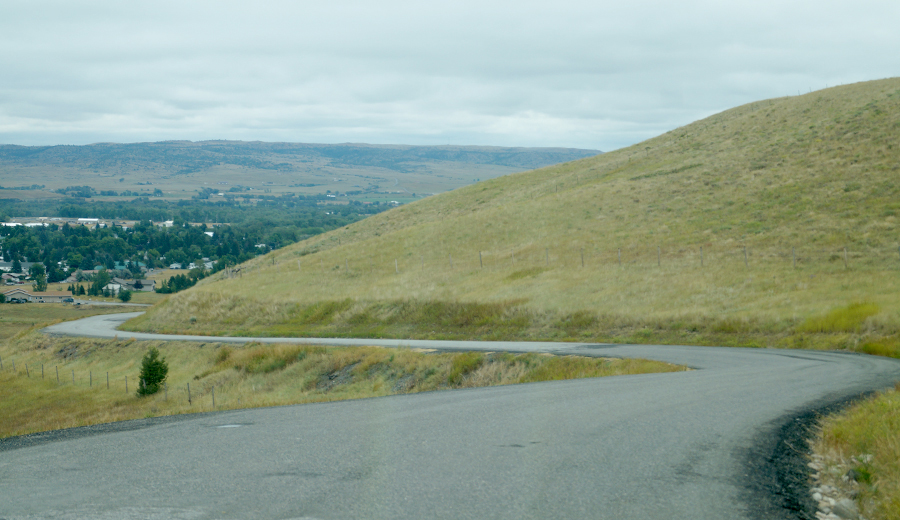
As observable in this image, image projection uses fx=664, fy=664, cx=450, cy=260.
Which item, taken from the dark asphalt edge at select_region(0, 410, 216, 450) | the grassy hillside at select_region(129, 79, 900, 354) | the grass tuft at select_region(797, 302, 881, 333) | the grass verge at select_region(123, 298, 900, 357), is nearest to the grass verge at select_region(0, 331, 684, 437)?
the dark asphalt edge at select_region(0, 410, 216, 450)

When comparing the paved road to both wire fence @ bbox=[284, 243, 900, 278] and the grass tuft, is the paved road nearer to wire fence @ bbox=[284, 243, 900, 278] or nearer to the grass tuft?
the grass tuft

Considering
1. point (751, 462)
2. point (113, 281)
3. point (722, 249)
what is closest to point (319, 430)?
point (751, 462)

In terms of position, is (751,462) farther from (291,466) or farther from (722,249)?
(722,249)

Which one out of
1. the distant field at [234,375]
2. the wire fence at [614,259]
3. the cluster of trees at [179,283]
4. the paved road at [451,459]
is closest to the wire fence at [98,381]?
the distant field at [234,375]

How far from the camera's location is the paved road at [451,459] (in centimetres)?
608

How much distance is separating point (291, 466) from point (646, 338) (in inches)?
748

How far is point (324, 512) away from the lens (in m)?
5.88

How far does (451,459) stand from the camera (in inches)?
294

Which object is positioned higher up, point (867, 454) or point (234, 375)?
point (867, 454)

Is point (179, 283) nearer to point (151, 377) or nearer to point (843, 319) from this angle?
point (151, 377)

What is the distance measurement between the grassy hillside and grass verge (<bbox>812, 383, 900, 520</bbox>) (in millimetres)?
10968

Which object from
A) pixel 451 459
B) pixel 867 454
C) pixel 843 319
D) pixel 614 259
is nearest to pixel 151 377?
pixel 614 259

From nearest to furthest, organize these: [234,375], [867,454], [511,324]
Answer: [867,454], [234,375], [511,324]

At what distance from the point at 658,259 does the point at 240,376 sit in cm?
2134
